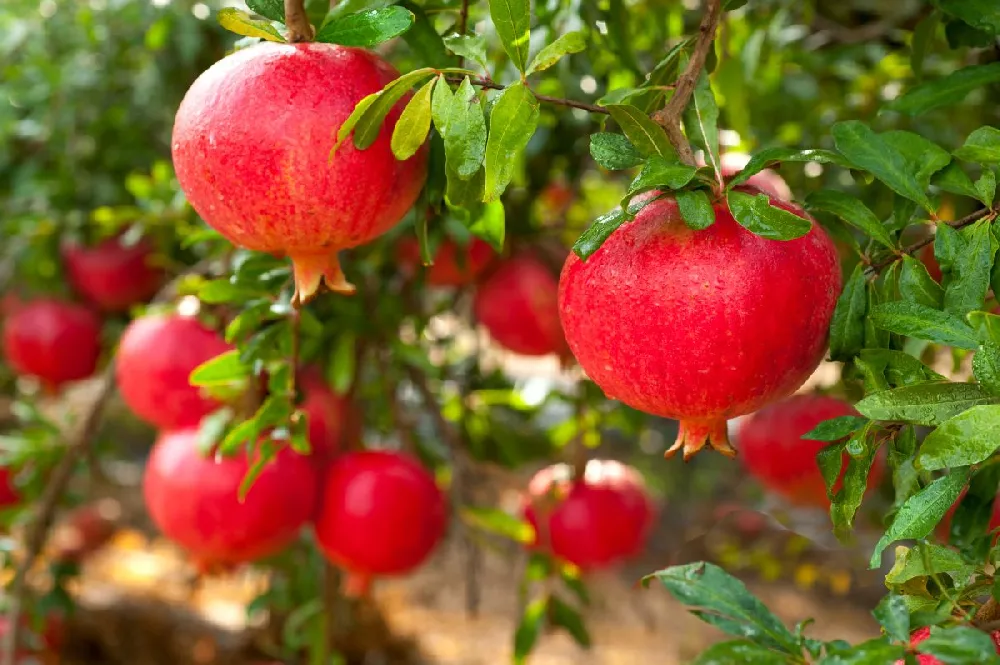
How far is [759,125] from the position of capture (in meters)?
1.41

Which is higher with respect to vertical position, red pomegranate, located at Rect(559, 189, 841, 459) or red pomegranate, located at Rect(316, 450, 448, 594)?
red pomegranate, located at Rect(559, 189, 841, 459)

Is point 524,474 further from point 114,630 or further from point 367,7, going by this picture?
point 367,7

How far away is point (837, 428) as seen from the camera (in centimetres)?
59

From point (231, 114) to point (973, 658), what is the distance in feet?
1.65

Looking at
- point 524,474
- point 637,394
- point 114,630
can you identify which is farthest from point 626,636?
point 637,394

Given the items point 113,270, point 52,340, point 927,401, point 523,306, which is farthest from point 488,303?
point 927,401

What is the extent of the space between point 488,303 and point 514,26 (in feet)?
3.00

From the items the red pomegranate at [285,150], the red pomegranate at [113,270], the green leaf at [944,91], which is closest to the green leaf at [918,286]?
the green leaf at [944,91]

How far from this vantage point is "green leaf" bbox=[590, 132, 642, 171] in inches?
22.8

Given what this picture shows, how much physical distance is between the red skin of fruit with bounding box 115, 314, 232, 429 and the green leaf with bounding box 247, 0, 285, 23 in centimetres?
63

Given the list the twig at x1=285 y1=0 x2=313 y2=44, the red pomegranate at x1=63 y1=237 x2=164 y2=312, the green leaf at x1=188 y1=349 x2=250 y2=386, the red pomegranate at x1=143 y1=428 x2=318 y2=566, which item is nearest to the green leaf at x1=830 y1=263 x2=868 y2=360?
the twig at x1=285 y1=0 x2=313 y2=44

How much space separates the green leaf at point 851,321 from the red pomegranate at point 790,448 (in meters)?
0.77

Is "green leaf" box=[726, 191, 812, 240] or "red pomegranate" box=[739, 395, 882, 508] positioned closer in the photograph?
"green leaf" box=[726, 191, 812, 240]

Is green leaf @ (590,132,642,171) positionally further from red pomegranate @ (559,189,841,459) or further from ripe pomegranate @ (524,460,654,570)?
ripe pomegranate @ (524,460,654,570)
